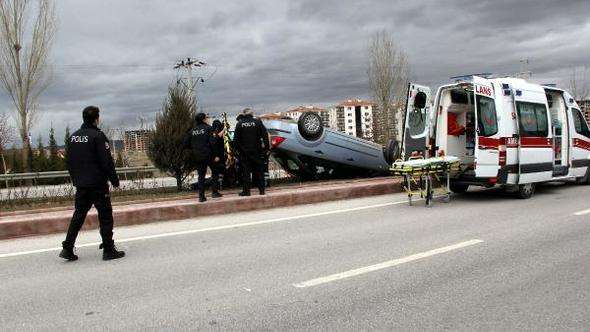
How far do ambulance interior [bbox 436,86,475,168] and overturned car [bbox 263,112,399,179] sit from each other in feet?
9.38

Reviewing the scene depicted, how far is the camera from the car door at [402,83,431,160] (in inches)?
456

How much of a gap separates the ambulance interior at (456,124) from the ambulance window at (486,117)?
0.93 metres

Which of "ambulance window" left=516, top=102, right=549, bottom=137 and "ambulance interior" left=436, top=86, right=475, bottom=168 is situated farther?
"ambulance interior" left=436, top=86, right=475, bottom=168

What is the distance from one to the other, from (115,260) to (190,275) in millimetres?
1360

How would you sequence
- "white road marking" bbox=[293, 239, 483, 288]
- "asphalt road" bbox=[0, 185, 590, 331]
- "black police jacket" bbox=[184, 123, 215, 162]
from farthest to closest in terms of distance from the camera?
"black police jacket" bbox=[184, 123, 215, 162], "white road marking" bbox=[293, 239, 483, 288], "asphalt road" bbox=[0, 185, 590, 331]

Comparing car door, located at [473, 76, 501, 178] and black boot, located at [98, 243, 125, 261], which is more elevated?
car door, located at [473, 76, 501, 178]

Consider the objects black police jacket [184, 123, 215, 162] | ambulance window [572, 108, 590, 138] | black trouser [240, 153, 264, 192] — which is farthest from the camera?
ambulance window [572, 108, 590, 138]

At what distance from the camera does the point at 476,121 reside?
10.2 metres

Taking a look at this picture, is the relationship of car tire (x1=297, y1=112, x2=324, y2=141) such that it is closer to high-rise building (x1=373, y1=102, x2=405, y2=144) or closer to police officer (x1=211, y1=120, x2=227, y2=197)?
police officer (x1=211, y1=120, x2=227, y2=197)

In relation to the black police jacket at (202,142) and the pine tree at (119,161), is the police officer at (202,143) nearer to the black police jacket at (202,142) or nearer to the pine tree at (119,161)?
the black police jacket at (202,142)

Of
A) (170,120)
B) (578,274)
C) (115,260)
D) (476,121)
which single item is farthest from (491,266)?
(170,120)

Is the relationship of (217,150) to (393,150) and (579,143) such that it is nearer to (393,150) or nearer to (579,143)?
(393,150)

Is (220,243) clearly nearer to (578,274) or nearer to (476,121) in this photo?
(578,274)

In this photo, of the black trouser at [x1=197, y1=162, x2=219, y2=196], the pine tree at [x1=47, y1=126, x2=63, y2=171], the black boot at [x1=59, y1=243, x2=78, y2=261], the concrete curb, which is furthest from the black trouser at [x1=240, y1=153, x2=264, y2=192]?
the pine tree at [x1=47, y1=126, x2=63, y2=171]
